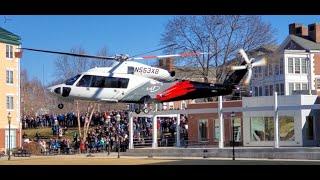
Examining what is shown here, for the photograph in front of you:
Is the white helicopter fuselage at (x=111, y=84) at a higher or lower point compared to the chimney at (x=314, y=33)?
lower

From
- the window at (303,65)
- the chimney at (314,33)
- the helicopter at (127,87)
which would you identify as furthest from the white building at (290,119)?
the helicopter at (127,87)

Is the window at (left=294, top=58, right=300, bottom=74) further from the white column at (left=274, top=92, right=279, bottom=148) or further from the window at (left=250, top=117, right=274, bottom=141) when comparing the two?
the white column at (left=274, top=92, right=279, bottom=148)

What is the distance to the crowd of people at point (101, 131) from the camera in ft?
112

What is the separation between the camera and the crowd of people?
3419cm

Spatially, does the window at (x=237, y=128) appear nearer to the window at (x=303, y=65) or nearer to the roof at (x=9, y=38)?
the window at (x=303, y=65)

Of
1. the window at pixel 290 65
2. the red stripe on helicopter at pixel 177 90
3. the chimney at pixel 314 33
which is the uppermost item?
the chimney at pixel 314 33

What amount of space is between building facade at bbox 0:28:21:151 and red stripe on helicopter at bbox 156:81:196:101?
5237 mm

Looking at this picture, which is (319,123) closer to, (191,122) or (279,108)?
(279,108)

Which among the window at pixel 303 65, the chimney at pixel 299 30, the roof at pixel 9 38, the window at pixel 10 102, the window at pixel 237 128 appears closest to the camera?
the roof at pixel 9 38

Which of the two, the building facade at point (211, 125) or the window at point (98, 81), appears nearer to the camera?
the window at point (98, 81)
